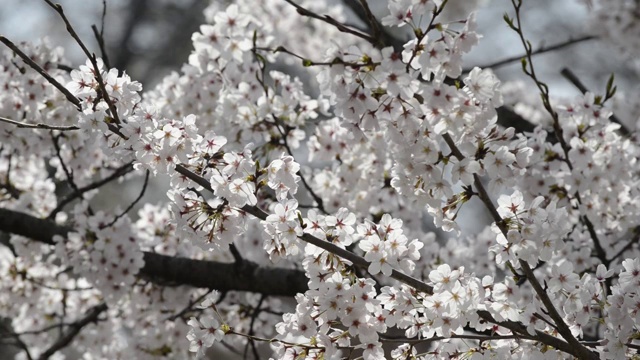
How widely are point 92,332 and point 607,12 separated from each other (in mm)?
5083

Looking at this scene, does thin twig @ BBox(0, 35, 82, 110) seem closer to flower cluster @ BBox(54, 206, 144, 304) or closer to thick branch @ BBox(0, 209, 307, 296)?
flower cluster @ BBox(54, 206, 144, 304)

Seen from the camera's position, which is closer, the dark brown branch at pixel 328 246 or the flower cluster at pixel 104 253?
the dark brown branch at pixel 328 246

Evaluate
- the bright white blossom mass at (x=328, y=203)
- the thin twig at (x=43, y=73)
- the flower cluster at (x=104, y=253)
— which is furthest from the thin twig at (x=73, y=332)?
the thin twig at (x=43, y=73)

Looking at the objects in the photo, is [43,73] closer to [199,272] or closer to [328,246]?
[328,246]

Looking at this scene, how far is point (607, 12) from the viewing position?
22.0 ft

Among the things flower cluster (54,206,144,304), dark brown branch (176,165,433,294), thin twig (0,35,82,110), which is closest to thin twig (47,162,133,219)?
flower cluster (54,206,144,304)

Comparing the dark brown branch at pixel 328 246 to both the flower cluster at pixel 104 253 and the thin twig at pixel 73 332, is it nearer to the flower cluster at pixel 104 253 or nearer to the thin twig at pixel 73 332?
the flower cluster at pixel 104 253

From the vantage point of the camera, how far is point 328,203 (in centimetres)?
436

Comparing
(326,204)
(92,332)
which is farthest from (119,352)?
(326,204)

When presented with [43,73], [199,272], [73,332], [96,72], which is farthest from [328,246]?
[73,332]

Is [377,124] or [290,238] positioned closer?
[290,238]

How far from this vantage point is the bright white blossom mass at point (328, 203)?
2.42 meters

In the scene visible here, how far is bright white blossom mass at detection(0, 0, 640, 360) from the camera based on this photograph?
242 cm

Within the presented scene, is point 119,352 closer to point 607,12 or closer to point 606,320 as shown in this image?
point 606,320
